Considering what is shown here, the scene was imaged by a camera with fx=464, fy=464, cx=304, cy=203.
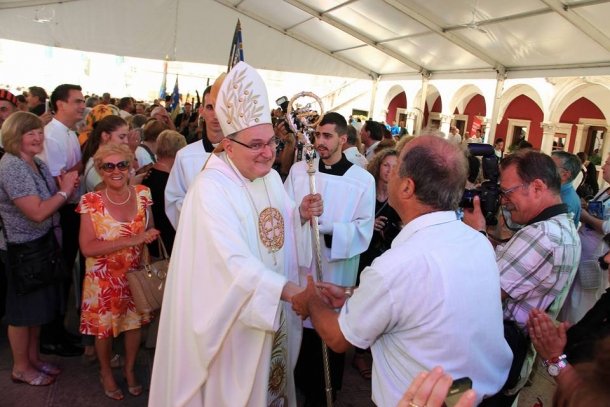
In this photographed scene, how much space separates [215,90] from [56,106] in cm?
238

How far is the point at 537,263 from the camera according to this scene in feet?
7.13

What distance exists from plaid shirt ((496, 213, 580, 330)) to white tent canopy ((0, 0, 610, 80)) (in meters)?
7.50

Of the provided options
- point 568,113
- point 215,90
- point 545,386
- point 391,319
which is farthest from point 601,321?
point 568,113

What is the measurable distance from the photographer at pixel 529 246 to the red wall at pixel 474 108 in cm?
1854

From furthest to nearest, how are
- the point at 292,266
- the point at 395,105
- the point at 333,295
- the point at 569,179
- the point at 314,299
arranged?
the point at 395,105, the point at 569,179, the point at 292,266, the point at 333,295, the point at 314,299

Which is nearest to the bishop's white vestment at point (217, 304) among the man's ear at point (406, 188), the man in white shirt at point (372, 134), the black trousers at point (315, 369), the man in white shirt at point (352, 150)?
the man's ear at point (406, 188)

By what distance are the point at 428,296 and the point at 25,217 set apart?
8.76 ft

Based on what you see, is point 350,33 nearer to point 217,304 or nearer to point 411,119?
point 411,119

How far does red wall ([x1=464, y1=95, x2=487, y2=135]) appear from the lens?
19.8 meters

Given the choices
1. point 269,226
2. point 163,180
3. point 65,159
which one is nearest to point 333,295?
point 269,226

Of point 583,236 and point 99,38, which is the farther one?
point 99,38

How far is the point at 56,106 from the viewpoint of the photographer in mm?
4098

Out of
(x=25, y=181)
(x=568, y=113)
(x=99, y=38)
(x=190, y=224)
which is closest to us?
(x=190, y=224)

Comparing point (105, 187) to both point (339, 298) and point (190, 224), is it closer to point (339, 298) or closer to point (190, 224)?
point (190, 224)
